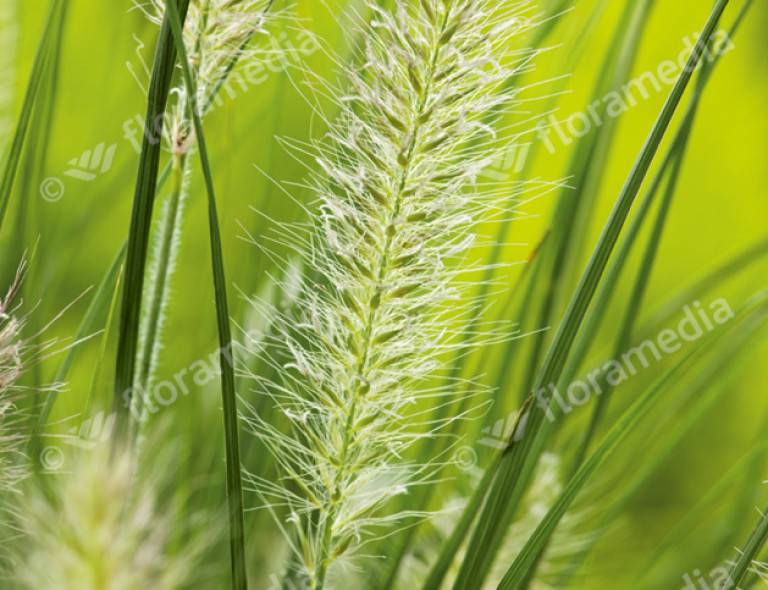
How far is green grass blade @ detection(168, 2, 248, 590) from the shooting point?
14.4 inches

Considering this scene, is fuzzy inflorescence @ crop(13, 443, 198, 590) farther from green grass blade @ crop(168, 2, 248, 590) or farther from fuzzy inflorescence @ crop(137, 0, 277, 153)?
fuzzy inflorescence @ crop(137, 0, 277, 153)

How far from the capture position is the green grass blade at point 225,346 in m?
0.37

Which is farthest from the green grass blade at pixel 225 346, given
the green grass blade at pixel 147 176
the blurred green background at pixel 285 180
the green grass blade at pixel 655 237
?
the green grass blade at pixel 655 237

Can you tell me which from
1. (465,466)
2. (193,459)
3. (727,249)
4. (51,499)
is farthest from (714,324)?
(51,499)

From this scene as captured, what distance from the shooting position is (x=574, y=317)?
0.44 metres

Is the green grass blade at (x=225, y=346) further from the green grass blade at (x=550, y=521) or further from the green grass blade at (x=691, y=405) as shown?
the green grass blade at (x=691, y=405)

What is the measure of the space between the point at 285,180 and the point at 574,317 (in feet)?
1.11

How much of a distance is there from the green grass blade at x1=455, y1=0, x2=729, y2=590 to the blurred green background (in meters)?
0.26

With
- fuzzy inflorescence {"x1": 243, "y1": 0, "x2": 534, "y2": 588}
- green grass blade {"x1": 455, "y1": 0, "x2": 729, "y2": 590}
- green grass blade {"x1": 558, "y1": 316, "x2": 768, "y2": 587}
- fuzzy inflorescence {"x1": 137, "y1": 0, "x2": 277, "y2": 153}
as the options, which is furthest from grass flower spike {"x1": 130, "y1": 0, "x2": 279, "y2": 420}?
green grass blade {"x1": 558, "y1": 316, "x2": 768, "y2": 587}

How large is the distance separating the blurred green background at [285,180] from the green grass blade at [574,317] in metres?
0.26

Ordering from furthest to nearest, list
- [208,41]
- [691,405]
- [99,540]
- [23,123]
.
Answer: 1. [691,405]
2. [23,123]
3. [208,41]
4. [99,540]

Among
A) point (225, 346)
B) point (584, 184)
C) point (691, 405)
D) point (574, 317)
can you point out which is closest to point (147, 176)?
point (225, 346)

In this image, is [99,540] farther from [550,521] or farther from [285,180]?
[285,180]

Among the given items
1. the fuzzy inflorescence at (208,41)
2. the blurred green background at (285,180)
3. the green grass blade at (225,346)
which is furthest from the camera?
the blurred green background at (285,180)
